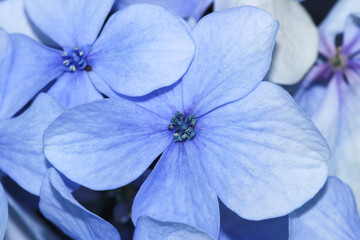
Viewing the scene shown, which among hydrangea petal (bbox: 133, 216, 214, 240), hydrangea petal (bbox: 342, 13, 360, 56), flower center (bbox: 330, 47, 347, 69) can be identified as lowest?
hydrangea petal (bbox: 133, 216, 214, 240)

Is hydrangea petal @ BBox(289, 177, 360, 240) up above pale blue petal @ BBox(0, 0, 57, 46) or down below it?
below

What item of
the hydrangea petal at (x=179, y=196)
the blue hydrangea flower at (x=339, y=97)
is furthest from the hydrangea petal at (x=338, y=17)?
the hydrangea petal at (x=179, y=196)

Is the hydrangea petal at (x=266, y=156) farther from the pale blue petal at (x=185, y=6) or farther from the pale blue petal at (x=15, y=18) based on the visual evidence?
the pale blue petal at (x=15, y=18)

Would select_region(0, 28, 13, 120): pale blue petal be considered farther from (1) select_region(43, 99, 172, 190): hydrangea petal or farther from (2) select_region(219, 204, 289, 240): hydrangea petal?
(2) select_region(219, 204, 289, 240): hydrangea petal

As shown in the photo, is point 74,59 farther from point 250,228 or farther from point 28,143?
point 250,228

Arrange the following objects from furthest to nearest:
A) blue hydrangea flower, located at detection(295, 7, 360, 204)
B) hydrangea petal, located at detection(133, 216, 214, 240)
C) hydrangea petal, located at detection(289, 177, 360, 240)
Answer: blue hydrangea flower, located at detection(295, 7, 360, 204)
hydrangea petal, located at detection(289, 177, 360, 240)
hydrangea petal, located at detection(133, 216, 214, 240)

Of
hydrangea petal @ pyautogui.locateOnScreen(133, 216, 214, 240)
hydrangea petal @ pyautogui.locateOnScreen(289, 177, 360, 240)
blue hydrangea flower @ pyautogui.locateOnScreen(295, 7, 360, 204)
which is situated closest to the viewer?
hydrangea petal @ pyautogui.locateOnScreen(133, 216, 214, 240)

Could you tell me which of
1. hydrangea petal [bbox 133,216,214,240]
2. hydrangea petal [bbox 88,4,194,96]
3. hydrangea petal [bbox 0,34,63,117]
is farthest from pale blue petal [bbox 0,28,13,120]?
hydrangea petal [bbox 133,216,214,240]
